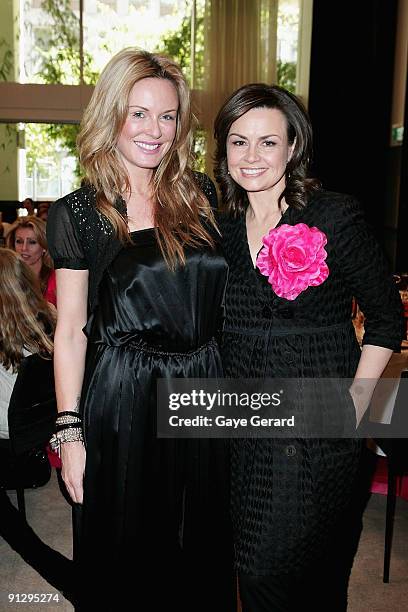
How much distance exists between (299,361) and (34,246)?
302 cm

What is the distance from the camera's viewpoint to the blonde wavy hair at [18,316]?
291 centimetres

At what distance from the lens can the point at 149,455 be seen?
1.83 metres

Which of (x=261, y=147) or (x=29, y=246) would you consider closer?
(x=261, y=147)

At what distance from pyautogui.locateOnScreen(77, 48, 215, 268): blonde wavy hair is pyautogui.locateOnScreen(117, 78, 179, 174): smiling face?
0.02 metres

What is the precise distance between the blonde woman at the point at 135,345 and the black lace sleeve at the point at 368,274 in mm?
310

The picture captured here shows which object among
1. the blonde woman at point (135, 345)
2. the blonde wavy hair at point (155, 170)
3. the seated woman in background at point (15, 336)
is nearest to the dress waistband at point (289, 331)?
the blonde woman at point (135, 345)

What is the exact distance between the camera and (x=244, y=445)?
182cm

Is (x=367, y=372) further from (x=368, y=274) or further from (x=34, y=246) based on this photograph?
(x=34, y=246)

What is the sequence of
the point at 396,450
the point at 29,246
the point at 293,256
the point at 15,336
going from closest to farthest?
the point at 293,256 < the point at 396,450 < the point at 15,336 < the point at 29,246

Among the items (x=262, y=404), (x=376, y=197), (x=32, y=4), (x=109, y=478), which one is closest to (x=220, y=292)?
(x=262, y=404)

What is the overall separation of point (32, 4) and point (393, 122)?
15.5ft

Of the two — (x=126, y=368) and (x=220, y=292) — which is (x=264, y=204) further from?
(x=126, y=368)

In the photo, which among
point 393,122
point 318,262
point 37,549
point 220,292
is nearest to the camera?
point 318,262

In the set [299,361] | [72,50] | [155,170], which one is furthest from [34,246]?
[72,50]
